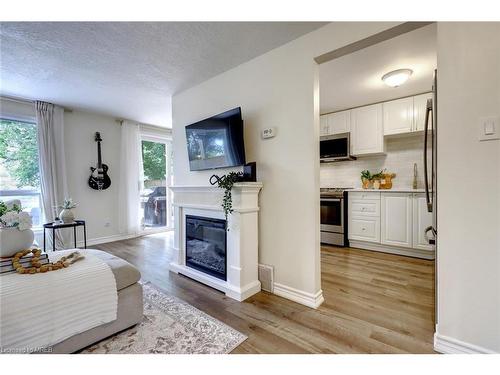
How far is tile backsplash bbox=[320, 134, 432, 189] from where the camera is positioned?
3395mm

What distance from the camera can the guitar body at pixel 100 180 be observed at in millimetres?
3916

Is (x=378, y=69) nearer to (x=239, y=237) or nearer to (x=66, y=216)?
(x=239, y=237)

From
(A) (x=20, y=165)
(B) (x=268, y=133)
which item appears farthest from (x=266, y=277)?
(A) (x=20, y=165)

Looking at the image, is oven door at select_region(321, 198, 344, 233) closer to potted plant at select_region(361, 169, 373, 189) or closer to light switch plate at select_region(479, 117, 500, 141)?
potted plant at select_region(361, 169, 373, 189)

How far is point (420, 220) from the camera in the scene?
2904 mm

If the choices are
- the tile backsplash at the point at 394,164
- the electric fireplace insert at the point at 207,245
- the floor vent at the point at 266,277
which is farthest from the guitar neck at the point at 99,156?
the tile backsplash at the point at 394,164

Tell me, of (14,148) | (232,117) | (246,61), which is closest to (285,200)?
(232,117)

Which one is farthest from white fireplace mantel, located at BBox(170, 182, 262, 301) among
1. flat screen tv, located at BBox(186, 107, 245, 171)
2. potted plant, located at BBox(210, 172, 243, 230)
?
flat screen tv, located at BBox(186, 107, 245, 171)

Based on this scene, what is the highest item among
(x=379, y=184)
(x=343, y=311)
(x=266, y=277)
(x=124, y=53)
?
(x=124, y=53)

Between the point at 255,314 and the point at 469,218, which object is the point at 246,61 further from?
the point at 255,314

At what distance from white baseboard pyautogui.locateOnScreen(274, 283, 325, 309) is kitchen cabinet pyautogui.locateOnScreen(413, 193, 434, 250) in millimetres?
1868

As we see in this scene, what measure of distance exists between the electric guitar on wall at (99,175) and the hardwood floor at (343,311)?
2056 mm

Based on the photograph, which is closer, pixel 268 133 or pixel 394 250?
pixel 268 133

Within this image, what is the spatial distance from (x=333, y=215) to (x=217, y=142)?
228 centimetres
